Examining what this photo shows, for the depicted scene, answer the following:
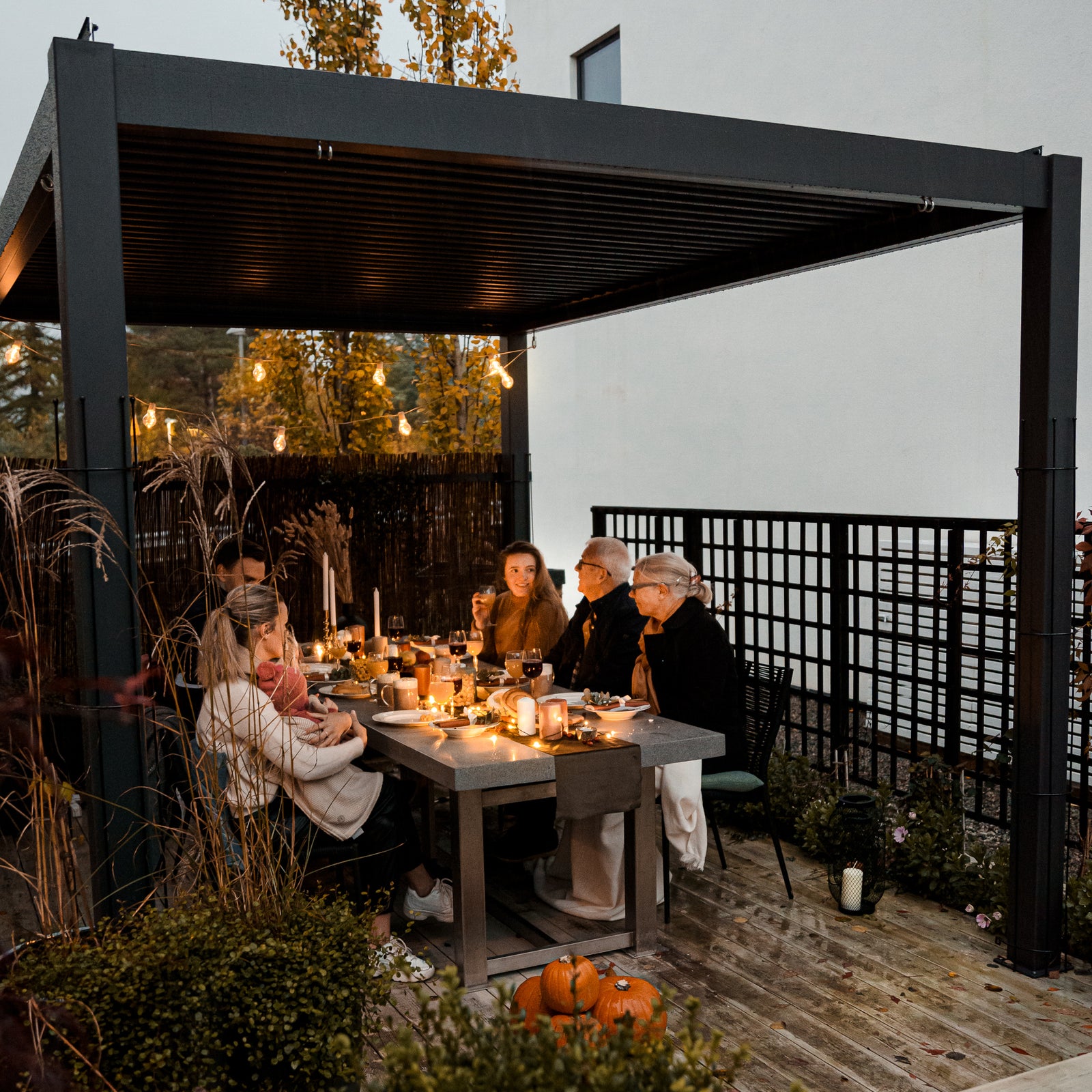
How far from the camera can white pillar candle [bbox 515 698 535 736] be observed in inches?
169

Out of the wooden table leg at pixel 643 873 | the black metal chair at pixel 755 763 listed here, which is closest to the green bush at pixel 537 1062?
the wooden table leg at pixel 643 873

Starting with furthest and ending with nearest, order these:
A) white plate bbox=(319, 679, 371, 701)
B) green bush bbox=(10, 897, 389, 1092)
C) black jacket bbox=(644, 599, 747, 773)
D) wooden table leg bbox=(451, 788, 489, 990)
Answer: white plate bbox=(319, 679, 371, 701) < black jacket bbox=(644, 599, 747, 773) < wooden table leg bbox=(451, 788, 489, 990) < green bush bbox=(10, 897, 389, 1092)

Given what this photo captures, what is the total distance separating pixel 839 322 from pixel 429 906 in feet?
18.1

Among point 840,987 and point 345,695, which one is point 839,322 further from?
point 840,987

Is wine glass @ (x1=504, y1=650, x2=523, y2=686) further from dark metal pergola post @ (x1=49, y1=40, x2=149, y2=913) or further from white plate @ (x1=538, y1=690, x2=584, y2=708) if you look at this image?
dark metal pergola post @ (x1=49, y1=40, x2=149, y2=913)

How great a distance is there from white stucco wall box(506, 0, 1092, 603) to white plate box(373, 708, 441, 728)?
13.6ft

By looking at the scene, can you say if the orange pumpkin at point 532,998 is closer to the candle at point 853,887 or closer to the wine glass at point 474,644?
the candle at point 853,887

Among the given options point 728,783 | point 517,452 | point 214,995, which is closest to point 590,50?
point 517,452

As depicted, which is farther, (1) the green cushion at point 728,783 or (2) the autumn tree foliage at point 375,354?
(2) the autumn tree foliage at point 375,354

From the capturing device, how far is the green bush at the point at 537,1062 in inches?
58.5

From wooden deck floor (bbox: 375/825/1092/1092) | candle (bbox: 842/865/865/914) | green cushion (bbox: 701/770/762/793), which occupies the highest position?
green cushion (bbox: 701/770/762/793)

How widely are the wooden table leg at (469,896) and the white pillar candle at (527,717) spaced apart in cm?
42

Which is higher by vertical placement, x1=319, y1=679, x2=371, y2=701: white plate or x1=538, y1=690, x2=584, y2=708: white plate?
x1=538, y1=690, x2=584, y2=708: white plate

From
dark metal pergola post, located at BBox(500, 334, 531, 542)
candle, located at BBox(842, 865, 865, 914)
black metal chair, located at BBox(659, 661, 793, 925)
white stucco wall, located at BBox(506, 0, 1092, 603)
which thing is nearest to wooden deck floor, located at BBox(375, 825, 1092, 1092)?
candle, located at BBox(842, 865, 865, 914)
